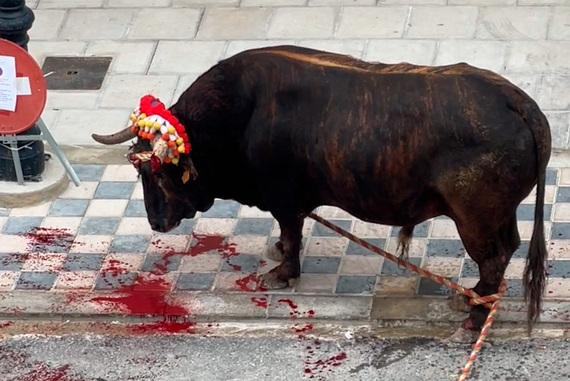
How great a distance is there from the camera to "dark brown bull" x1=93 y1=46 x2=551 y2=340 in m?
6.99

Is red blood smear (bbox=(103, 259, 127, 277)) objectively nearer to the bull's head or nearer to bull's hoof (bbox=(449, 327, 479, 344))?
the bull's head

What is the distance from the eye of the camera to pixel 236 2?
11.2 meters

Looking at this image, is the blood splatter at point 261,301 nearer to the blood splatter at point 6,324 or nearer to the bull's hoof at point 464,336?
the bull's hoof at point 464,336

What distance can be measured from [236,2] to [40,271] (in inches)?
148

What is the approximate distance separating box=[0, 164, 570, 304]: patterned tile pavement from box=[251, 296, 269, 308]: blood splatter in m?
0.14

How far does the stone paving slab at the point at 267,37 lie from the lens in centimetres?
1002

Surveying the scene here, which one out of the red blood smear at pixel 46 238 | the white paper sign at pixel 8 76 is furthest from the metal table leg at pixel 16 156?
the red blood smear at pixel 46 238

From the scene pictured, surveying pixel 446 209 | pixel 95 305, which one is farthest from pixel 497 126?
pixel 95 305

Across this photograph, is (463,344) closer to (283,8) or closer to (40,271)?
(40,271)

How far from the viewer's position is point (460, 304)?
25.1ft

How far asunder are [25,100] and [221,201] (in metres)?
1.44

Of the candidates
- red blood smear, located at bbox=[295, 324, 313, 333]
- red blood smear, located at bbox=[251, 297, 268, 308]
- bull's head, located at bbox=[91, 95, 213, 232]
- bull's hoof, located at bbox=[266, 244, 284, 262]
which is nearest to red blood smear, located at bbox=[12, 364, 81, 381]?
bull's head, located at bbox=[91, 95, 213, 232]

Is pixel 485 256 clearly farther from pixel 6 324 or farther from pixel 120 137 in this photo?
pixel 6 324

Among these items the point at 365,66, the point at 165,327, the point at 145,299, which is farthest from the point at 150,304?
the point at 365,66
